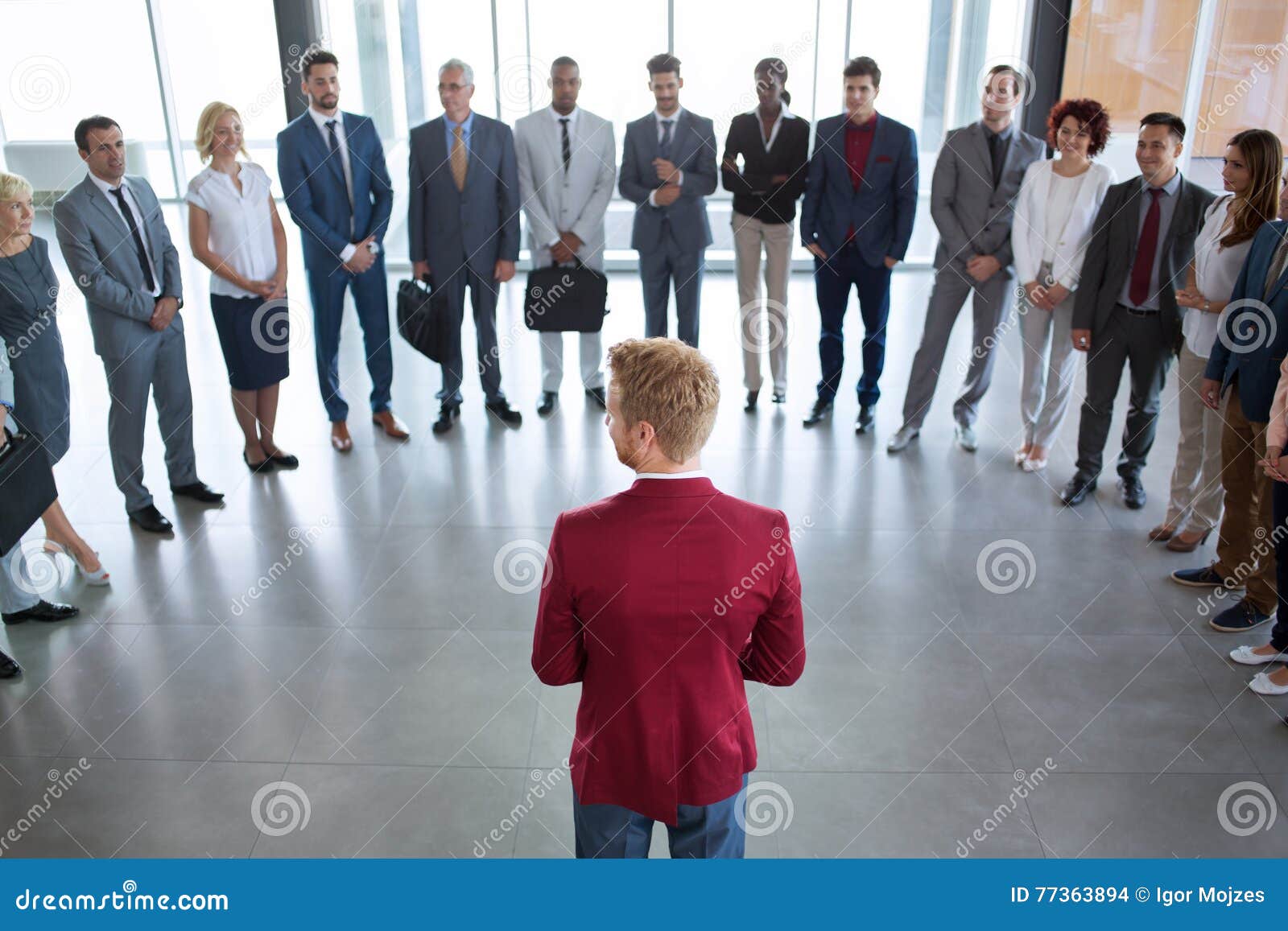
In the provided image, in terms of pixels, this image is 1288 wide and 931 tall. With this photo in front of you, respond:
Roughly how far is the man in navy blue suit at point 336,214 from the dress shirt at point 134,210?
0.84m

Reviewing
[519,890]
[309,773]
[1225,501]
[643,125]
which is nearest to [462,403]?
[643,125]

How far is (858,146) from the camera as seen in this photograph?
551 cm

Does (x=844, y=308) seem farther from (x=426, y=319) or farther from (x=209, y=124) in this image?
(x=209, y=124)

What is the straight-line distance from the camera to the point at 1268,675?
3.79 metres

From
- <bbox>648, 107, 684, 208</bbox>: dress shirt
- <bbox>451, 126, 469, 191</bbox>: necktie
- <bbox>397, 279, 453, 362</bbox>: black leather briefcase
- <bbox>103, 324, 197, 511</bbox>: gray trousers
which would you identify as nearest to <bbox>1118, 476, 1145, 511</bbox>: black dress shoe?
<bbox>648, 107, 684, 208</bbox>: dress shirt

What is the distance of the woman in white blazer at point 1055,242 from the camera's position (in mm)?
4953

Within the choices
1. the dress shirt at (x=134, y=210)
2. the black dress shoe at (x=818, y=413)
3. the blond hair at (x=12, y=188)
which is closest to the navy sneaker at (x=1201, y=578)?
the black dress shoe at (x=818, y=413)

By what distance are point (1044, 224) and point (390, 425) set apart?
342 centimetres

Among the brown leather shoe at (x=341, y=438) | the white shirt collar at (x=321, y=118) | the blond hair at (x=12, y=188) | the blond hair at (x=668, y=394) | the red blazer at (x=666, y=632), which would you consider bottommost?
the brown leather shoe at (x=341, y=438)

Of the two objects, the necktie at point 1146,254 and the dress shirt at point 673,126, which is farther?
the dress shirt at point 673,126

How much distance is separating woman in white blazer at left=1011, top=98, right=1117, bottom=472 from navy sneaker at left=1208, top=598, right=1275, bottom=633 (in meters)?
1.39

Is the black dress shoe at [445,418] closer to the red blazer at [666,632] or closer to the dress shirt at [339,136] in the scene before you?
the dress shirt at [339,136]

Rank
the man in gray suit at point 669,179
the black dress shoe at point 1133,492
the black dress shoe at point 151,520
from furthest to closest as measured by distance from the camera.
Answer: the man in gray suit at point 669,179
the black dress shoe at point 1133,492
the black dress shoe at point 151,520

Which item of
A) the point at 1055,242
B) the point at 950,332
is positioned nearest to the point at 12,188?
the point at 950,332
